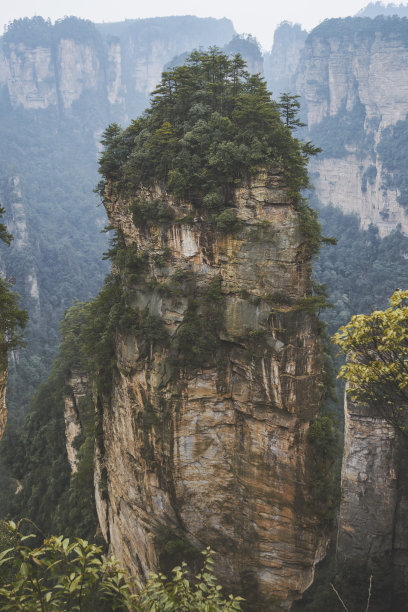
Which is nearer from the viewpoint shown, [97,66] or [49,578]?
[49,578]

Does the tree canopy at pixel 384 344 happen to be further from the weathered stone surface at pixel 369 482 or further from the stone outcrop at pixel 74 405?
the stone outcrop at pixel 74 405

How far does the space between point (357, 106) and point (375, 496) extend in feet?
272

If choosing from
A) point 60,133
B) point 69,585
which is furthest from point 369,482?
point 60,133

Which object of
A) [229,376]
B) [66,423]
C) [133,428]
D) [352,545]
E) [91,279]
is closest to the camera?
[229,376]

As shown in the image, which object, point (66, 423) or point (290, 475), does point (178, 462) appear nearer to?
point (290, 475)

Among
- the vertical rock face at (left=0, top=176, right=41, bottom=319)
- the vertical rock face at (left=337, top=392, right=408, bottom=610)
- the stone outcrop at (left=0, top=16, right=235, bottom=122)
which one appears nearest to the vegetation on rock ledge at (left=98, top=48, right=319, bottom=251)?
the vertical rock face at (left=337, top=392, right=408, bottom=610)

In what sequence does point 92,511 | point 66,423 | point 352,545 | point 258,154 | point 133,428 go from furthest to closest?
point 66,423
point 92,511
point 352,545
point 133,428
point 258,154

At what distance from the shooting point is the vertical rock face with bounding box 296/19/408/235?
75188 mm

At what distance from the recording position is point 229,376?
52.7 feet

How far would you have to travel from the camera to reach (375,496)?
71.2ft

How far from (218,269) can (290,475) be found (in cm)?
748

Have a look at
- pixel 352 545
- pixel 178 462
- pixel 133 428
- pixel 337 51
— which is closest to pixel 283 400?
pixel 178 462

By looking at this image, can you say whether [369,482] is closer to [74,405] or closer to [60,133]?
[74,405]

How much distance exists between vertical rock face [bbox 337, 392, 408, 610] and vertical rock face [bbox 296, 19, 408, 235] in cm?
5202
